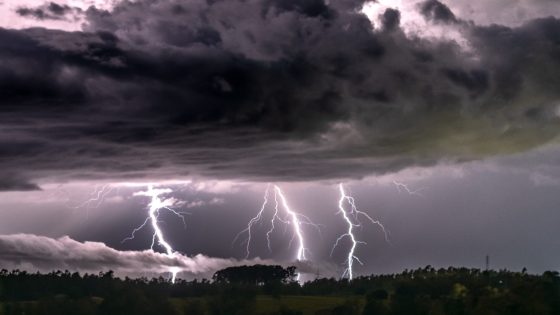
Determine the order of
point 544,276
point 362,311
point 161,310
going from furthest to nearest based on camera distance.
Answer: point 544,276 → point 161,310 → point 362,311

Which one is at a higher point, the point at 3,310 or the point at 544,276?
A: the point at 544,276

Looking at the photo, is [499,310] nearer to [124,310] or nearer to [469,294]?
[469,294]

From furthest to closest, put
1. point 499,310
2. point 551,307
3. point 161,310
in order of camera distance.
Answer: point 161,310 < point 551,307 < point 499,310

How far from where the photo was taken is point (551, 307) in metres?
143

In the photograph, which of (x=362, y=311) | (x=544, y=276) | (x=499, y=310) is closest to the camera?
(x=499, y=310)

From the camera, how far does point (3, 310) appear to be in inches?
6373

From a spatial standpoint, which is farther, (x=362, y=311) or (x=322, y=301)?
(x=322, y=301)

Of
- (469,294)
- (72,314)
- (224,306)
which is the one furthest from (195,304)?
(469,294)

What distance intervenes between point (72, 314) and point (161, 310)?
50.7 feet

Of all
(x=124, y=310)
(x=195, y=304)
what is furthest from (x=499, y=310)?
(x=124, y=310)

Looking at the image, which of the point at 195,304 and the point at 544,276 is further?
the point at 544,276

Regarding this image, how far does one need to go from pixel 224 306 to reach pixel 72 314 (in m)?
26.9

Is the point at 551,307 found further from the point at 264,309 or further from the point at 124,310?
the point at 124,310

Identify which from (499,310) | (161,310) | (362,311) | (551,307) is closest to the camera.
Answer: (499,310)
